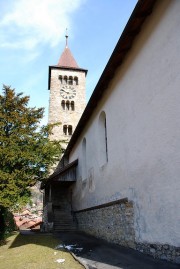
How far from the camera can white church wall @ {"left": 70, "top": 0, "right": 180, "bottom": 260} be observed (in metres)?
7.22

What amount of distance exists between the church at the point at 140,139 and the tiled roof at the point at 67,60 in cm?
2209

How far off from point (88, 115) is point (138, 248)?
8888mm

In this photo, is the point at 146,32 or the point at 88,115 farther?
the point at 88,115

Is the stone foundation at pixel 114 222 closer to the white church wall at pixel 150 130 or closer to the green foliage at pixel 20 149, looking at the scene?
the white church wall at pixel 150 130

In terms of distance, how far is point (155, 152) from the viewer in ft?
26.3

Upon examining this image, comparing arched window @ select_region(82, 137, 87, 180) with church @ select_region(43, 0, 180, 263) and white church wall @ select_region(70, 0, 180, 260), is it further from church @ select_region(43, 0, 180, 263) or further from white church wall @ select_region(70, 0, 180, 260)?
white church wall @ select_region(70, 0, 180, 260)

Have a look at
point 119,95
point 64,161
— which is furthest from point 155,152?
point 64,161

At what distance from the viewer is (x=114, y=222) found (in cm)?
1105

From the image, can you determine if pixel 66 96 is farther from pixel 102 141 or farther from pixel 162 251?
pixel 162 251

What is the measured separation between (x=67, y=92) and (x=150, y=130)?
26.2m

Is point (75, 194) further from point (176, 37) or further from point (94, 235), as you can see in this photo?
point (176, 37)

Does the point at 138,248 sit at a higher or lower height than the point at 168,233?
lower

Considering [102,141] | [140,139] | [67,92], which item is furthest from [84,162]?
[67,92]

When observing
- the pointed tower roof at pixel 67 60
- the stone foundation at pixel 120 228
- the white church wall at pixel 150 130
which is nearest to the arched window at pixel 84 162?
the stone foundation at pixel 120 228
